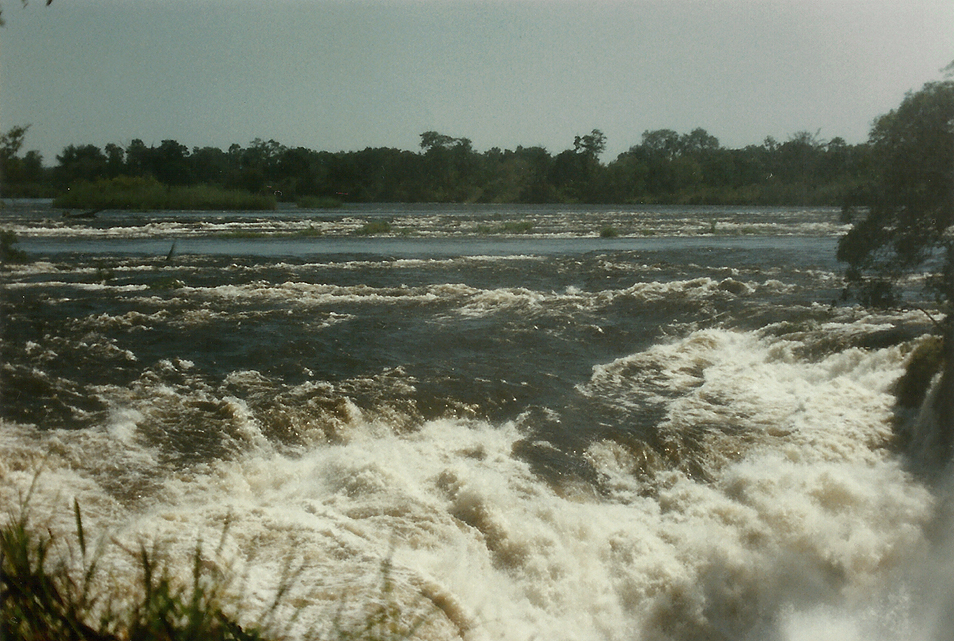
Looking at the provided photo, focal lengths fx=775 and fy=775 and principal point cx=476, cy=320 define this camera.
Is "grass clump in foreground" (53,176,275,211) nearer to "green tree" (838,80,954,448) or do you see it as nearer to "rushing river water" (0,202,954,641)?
"rushing river water" (0,202,954,641)

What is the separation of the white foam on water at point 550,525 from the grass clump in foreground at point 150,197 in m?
35.7

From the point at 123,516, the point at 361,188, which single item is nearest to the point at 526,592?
the point at 123,516

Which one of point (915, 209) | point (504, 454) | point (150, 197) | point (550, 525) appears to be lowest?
point (550, 525)

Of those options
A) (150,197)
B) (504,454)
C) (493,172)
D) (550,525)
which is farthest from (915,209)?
(493,172)

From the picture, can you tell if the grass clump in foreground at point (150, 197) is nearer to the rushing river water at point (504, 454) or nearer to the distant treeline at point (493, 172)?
the distant treeline at point (493, 172)

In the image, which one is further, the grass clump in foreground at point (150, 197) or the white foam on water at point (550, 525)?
the grass clump in foreground at point (150, 197)

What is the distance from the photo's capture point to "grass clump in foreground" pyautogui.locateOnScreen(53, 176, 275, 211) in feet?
138

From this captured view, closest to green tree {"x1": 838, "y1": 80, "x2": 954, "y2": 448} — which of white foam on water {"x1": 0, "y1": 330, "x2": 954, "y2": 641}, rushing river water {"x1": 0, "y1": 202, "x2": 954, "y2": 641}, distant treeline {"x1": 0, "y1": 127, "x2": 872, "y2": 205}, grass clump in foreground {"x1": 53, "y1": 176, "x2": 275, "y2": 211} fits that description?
rushing river water {"x1": 0, "y1": 202, "x2": 954, "y2": 641}

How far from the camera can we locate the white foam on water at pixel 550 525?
6.04 meters

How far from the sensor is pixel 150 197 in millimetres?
49375

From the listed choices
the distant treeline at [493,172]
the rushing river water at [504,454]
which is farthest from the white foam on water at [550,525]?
the distant treeline at [493,172]

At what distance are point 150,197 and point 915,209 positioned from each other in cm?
4790

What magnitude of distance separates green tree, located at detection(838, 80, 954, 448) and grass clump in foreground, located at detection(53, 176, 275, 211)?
37.5 meters

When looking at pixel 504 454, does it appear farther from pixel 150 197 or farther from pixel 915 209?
pixel 150 197
